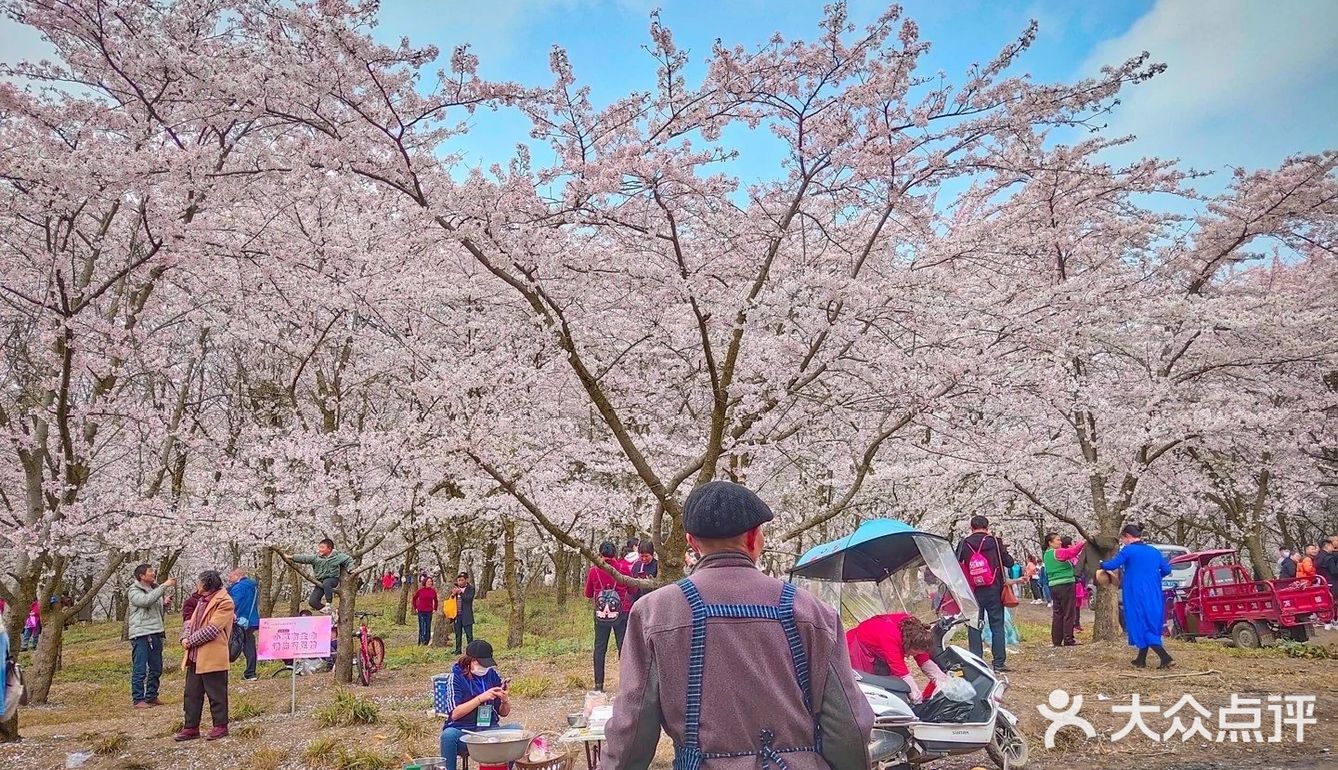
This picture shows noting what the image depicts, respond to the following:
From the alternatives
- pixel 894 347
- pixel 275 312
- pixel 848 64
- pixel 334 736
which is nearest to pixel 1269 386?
pixel 894 347

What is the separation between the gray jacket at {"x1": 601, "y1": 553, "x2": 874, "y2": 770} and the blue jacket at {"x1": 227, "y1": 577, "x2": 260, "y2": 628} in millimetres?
11500

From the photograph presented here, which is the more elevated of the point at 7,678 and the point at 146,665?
the point at 7,678

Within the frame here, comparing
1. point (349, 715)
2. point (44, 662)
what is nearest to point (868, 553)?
point (349, 715)

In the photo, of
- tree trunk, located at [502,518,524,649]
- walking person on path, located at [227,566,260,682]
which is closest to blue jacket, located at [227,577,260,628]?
walking person on path, located at [227,566,260,682]

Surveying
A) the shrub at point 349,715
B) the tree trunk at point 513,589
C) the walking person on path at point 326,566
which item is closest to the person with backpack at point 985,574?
the shrub at point 349,715

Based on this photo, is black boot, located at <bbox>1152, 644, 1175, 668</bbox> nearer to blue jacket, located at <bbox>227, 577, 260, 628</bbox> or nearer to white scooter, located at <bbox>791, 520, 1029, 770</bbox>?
white scooter, located at <bbox>791, 520, 1029, 770</bbox>

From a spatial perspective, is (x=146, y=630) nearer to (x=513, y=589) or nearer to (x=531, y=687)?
(x=531, y=687)

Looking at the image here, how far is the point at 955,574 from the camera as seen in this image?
6.85m

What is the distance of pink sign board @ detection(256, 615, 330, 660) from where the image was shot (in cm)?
1002

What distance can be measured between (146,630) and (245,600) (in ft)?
5.57

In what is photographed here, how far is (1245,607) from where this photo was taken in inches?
489

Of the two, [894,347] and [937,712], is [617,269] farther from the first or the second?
[937,712]

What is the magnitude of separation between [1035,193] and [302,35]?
8146 millimetres

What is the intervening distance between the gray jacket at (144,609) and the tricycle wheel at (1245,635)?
15.5 meters
